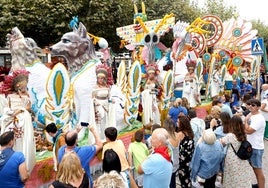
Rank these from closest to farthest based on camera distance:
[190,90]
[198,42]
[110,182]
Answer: [110,182]
[190,90]
[198,42]

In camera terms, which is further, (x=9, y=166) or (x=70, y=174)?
(x=9, y=166)

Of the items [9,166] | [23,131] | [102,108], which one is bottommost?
[9,166]

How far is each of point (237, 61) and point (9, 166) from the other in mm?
12214

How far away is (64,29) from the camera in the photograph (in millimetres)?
16734

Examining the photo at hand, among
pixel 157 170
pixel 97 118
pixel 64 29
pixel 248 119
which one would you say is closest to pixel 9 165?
pixel 157 170

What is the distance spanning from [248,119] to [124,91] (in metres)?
2.50

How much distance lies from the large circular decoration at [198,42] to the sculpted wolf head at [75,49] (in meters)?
7.24

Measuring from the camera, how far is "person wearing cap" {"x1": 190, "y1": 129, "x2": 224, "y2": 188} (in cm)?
479

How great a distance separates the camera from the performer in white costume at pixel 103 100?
20.1 ft

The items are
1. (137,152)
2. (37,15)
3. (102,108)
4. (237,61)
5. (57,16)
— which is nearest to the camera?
(137,152)

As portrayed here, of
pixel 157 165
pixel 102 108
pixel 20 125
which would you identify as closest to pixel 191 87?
pixel 102 108

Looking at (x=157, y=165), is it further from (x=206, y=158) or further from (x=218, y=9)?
(x=218, y=9)

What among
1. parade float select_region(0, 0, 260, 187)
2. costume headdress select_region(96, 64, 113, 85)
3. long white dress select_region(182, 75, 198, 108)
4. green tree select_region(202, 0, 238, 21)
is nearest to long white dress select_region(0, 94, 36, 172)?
parade float select_region(0, 0, 260, 187)

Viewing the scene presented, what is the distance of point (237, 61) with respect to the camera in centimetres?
1457
